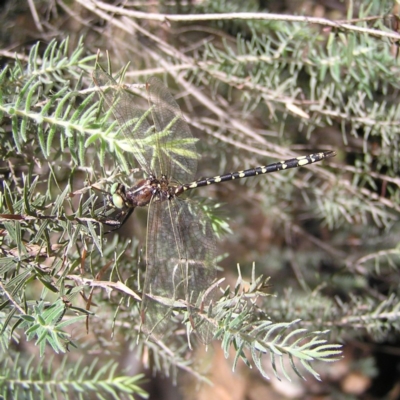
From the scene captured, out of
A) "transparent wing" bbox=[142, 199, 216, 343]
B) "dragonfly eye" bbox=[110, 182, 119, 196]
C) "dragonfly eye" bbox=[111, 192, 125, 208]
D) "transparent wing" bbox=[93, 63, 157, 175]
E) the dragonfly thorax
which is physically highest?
"transparent wing" bbox=[93, 63, 157, 175]

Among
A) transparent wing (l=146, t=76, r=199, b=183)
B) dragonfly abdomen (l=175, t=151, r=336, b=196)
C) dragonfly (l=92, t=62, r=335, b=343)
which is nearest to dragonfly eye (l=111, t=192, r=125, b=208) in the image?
dragonfly (l=92, t=62, r=335, b=343)

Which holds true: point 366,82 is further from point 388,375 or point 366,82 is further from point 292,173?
point 388,375

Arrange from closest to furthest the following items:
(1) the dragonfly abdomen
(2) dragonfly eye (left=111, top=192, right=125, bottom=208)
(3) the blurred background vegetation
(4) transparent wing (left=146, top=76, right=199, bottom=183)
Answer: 1. (3) the blurred background vegetation
2. (2) dragonfly eye (left=111, top=192, right=125, bottom=208)
3. (4) transparent wing (left=146, top=76, right=199, bottom=183)
4. (1) the dragonfly abdomen

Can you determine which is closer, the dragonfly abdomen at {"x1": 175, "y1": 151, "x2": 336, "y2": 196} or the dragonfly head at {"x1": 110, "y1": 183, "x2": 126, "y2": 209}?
the dragonfly head at {"x1": 110, "y1": 183, "x2": 126, "y2": 209}

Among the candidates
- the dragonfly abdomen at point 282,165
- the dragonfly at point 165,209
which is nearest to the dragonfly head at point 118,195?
the dragonfly at point 165,209

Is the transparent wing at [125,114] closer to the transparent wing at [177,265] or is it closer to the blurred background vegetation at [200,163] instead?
the blurred background vegetation at [200,163]

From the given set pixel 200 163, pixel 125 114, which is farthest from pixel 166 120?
pixel 200 163

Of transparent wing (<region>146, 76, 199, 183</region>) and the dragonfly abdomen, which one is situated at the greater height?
transparent wing (<region>146, 76, 199, 183</region>)

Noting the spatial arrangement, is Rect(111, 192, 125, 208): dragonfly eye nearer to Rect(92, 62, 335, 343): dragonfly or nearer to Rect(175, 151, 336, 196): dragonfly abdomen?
Rect(92, 62, 335, 343): dragonfly
